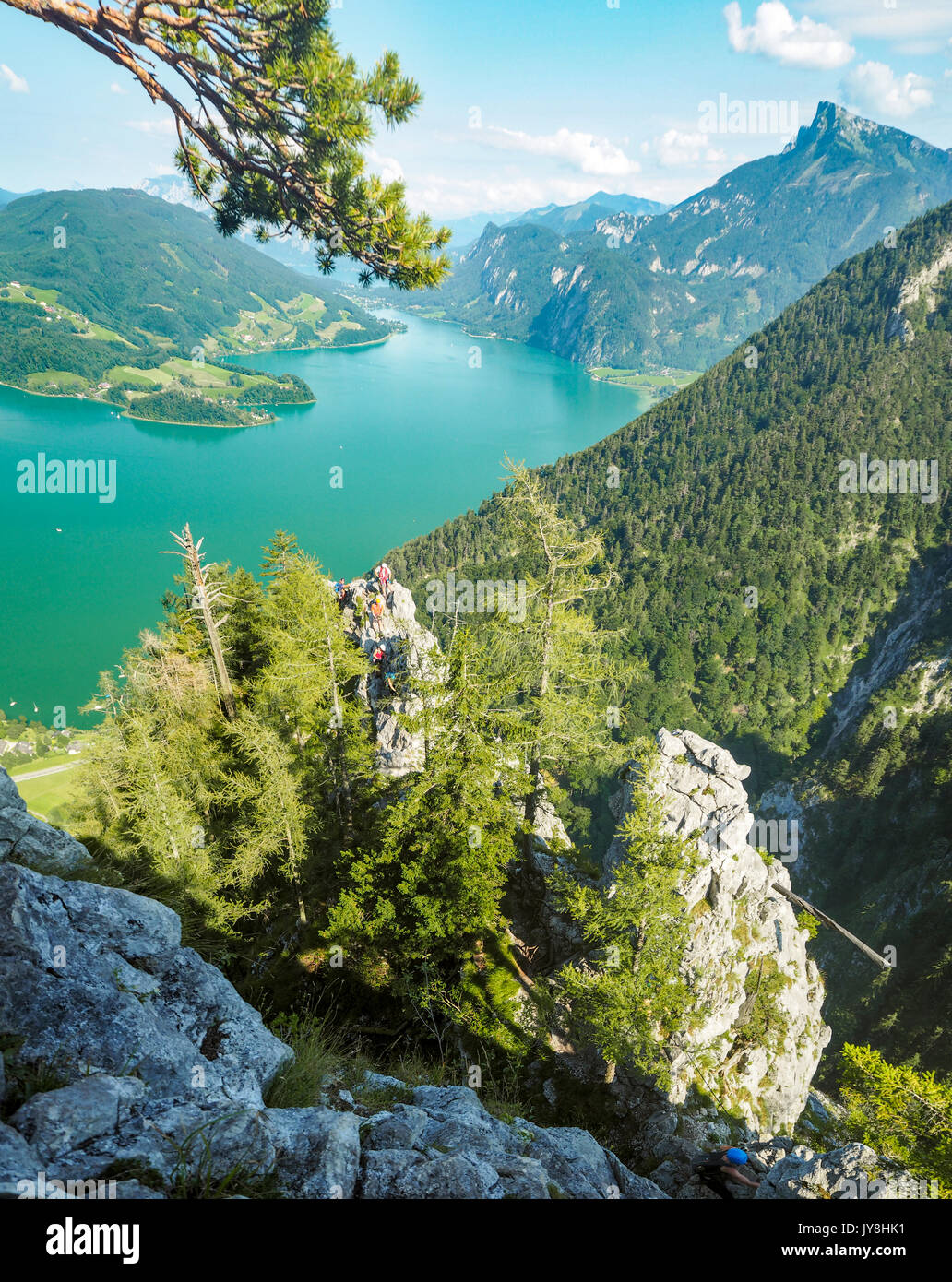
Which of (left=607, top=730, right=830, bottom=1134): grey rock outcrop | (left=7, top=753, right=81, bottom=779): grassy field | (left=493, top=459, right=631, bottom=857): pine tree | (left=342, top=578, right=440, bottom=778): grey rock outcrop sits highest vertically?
(left=493, top=459, right=631, bottom=857): pine tree

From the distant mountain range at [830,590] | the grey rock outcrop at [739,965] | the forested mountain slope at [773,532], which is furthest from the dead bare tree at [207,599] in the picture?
the forested mountain slope at [773,532]

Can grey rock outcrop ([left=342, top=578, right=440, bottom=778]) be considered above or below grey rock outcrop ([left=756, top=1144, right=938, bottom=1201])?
above

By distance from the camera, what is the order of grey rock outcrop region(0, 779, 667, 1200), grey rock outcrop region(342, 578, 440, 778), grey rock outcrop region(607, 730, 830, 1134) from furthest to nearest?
grey rock outcrop region(342, 578, 440, 778) → grey rock outcrop region(607, 730, 830, 1134) → grey rock outcrop region(0, 779, 667, 1200)

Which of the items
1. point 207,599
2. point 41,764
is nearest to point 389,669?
point 207,599

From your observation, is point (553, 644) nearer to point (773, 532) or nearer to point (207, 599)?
point (207, 599)

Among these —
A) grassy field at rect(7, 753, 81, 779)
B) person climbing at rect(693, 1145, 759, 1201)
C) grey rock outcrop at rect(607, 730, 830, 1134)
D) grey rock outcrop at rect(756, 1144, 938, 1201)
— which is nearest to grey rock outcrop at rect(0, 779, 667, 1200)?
person climbing at rect(693, 1145, 759, 1201)

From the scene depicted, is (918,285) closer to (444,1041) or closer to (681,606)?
(681,606)

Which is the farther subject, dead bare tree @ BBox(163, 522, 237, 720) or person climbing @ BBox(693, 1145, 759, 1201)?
dead bare tree @ BBox(163, 522, 237, 720)

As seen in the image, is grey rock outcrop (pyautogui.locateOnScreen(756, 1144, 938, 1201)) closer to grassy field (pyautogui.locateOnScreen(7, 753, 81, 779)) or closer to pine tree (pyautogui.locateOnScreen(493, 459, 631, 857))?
pine tree (pyautogui.locateOnScreen(493, 459, 631, 857))
